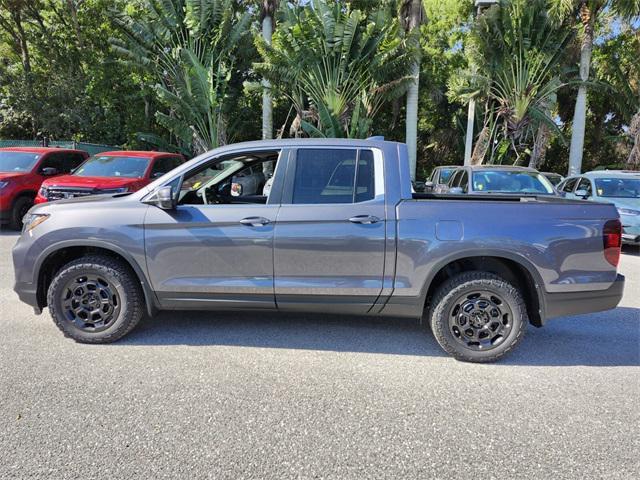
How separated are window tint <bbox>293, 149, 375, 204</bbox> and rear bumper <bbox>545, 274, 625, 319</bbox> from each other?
5.79 ft

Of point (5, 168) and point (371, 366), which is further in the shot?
point (5, 168)

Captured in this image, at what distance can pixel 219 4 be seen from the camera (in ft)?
54.5

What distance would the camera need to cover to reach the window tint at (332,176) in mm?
3873

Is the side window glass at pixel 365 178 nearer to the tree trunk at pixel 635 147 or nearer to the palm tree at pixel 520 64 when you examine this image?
the palm tree at pixel 520 64

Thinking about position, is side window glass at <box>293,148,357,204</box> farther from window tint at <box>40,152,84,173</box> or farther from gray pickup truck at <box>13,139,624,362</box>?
window tint at <box>40,152,84,173</box>

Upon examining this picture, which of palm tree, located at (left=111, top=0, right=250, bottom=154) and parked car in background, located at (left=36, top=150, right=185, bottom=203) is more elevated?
palm tree, located at (left=111, top=0, right=250, bottom=154)

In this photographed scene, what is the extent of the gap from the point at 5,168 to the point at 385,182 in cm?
1017

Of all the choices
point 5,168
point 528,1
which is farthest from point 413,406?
point 528,1

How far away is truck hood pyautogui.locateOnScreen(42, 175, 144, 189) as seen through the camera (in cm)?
855

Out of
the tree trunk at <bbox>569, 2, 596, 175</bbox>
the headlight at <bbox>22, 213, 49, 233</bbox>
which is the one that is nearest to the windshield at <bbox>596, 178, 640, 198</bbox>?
the tree trunk at <bbox>569, 2, 596, 175</bbox>

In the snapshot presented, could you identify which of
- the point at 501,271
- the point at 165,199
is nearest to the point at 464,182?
the point at 501,271

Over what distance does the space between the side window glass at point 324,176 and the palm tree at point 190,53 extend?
13839mm

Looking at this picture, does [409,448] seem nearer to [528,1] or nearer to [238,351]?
[238,351]

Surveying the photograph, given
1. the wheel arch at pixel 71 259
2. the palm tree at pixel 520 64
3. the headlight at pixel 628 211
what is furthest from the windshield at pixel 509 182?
the palm tree at pixel 520 64
